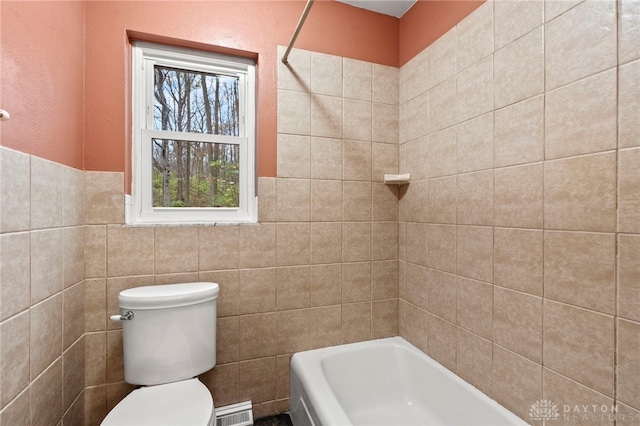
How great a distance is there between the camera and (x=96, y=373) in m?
1.45

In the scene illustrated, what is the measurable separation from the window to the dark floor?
1132mm

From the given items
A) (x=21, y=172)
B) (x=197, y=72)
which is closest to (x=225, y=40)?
(x=197, y=72)

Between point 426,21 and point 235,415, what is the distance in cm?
249

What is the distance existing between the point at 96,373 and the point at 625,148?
231 cm

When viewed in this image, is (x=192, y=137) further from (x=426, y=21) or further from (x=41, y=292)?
(x=426, y=21)

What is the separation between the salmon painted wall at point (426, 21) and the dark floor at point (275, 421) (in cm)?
230

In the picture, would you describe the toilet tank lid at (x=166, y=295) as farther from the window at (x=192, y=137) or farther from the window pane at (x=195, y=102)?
the window pane at (x=195, y=102)

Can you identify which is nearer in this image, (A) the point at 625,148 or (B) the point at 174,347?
(A) the point at 625,148

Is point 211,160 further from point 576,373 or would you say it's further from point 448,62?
point 576,373

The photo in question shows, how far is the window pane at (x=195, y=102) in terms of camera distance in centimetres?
166

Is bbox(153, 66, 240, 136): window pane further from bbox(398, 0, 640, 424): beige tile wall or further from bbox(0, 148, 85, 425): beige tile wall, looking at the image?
bbox(398, 0, 640, 424): beige tile wall

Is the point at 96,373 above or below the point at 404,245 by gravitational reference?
below

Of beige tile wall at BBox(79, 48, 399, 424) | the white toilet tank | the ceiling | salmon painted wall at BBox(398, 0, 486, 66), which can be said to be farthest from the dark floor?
the ceiling

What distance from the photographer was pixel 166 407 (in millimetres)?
1182
